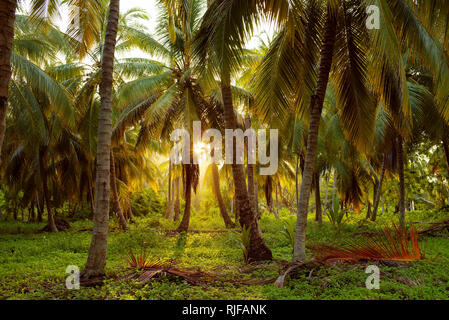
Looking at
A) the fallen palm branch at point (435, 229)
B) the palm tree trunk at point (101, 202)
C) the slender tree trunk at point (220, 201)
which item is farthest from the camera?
the slender tree trunk at point (220, 201)

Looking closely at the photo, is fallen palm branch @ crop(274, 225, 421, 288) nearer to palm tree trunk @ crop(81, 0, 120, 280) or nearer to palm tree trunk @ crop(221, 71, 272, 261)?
palm tree trunk @ crop(221, 71, 272, 261)

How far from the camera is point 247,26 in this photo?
5.85 m

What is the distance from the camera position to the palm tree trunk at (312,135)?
→ 644 centimetres

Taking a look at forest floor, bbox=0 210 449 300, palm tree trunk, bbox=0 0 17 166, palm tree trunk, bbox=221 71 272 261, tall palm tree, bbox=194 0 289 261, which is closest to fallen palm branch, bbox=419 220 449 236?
forest floor, bbox=0 210 449 300

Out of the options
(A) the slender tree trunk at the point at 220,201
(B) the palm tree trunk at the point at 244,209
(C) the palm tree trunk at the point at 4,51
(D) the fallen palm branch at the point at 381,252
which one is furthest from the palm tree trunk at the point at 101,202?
(A) the slender tree trunk at the point at 220,201

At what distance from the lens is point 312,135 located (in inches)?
262

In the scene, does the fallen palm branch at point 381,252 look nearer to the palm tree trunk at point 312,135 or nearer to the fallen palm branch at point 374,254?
the fallen palm branch at point 374,254

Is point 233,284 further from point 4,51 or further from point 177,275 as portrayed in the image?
point 4,51

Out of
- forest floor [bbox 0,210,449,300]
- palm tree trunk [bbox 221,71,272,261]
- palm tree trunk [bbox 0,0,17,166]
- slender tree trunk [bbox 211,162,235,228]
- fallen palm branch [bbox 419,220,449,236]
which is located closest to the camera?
palm tree trunk [bbox 0,0,17,166]

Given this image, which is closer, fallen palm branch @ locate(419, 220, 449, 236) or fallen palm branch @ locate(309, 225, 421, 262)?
fallen palm branch @ locate(309, 225, 421, 262)

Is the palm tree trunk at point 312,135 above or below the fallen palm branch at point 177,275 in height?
above

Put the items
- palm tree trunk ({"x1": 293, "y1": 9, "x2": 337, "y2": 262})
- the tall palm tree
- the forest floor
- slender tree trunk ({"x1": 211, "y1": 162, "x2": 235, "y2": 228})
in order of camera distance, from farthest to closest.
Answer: slender tree trunk ({"x1": 211, "y1": 162, "x2": 235, "y2": 228}), palm tree trunk ({"x1": 293, "y1": 9, "x2": 337, "y2": 262}), the tall palm tree, the forest floor

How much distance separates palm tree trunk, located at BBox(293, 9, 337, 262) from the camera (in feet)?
21.1
